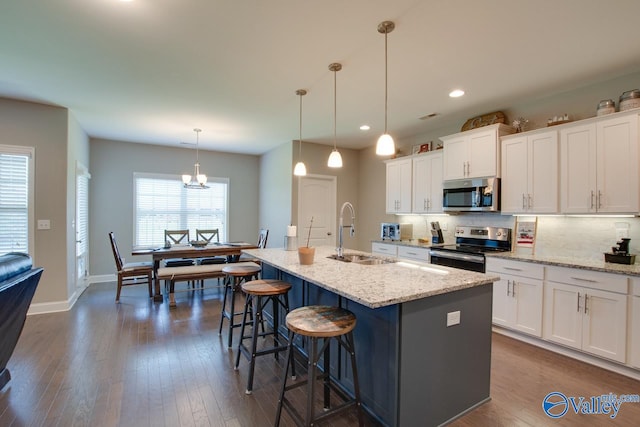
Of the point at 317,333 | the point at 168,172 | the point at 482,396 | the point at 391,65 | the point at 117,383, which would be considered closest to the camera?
the point at 317,333

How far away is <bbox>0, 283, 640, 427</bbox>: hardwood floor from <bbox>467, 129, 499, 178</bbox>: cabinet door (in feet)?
6.37

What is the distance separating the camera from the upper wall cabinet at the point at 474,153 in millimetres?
3607

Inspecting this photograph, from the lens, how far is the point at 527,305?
10.2ft

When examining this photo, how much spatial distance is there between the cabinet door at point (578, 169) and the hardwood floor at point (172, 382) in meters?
1.50

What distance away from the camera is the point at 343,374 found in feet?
7.23

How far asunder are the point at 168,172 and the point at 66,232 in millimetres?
2454

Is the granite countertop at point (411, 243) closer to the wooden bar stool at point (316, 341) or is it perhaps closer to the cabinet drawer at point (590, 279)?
the cabinet drawer at point (590, 279)

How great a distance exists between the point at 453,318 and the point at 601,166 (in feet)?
7.55

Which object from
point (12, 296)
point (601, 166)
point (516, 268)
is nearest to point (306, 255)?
point (12, 296)

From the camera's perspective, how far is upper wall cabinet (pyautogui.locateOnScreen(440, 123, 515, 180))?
3607 mm

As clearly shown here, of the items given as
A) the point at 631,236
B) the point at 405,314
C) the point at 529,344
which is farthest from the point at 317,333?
the point at 631,236

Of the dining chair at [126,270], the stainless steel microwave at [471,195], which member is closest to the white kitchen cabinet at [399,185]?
the stainless steel microwave at [471,195]

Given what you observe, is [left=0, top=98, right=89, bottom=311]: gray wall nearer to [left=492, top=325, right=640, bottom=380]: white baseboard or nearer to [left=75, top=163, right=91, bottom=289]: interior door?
[left=75, top=163, right=91, bottom=289]: interior door

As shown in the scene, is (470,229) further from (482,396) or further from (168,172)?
(168,172)
